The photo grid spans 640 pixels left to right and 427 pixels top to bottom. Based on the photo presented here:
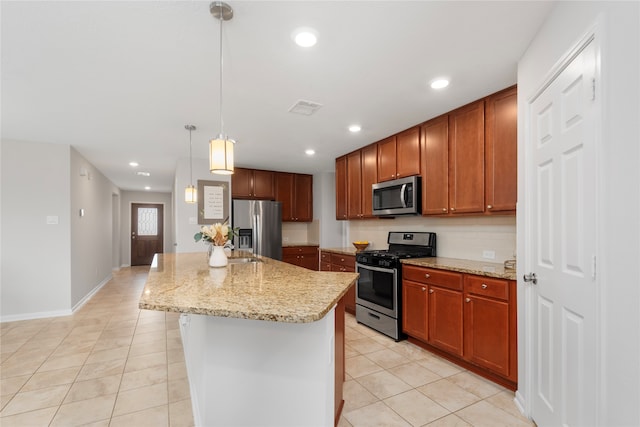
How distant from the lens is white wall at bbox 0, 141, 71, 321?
3.90 meters

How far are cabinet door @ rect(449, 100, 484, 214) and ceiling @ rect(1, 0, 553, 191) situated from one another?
5.7 inches

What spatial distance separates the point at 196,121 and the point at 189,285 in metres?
2.18

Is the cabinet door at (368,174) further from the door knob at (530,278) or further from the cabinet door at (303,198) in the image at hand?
the door knob at (530,278)

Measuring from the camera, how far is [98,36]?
1786mm

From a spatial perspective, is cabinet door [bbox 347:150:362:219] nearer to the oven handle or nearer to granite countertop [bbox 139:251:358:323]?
the oven handle

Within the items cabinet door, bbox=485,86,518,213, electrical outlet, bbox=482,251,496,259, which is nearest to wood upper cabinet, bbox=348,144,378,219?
electrical outlet, bbox=482,251,496,259

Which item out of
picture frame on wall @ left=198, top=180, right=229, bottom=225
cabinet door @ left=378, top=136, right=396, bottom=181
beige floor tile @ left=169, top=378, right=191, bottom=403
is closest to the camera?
beige floor tile @ left=169, top=378, right=191, bottom=403

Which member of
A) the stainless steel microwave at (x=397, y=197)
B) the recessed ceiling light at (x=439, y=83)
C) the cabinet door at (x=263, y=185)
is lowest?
the stainless steel microwave at (x=397, y=197)

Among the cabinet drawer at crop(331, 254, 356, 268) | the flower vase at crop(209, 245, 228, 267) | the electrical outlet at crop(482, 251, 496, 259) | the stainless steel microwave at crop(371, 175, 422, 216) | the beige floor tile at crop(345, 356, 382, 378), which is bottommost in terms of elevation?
the beige floor tile at crop(345, 356, 382, 378)

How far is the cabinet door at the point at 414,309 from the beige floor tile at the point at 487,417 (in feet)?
2.86

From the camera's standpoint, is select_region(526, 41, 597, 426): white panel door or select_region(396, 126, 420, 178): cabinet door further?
select_region(396, 126, 420, 178): cabinet door

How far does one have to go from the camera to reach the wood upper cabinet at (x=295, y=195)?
232 inches

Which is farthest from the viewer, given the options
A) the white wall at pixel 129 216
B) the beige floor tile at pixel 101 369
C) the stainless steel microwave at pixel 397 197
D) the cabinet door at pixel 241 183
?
the white wall at pixel 129 216

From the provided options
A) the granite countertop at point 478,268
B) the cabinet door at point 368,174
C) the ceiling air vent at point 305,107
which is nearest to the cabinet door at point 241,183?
the cabinet door at point 368,174
